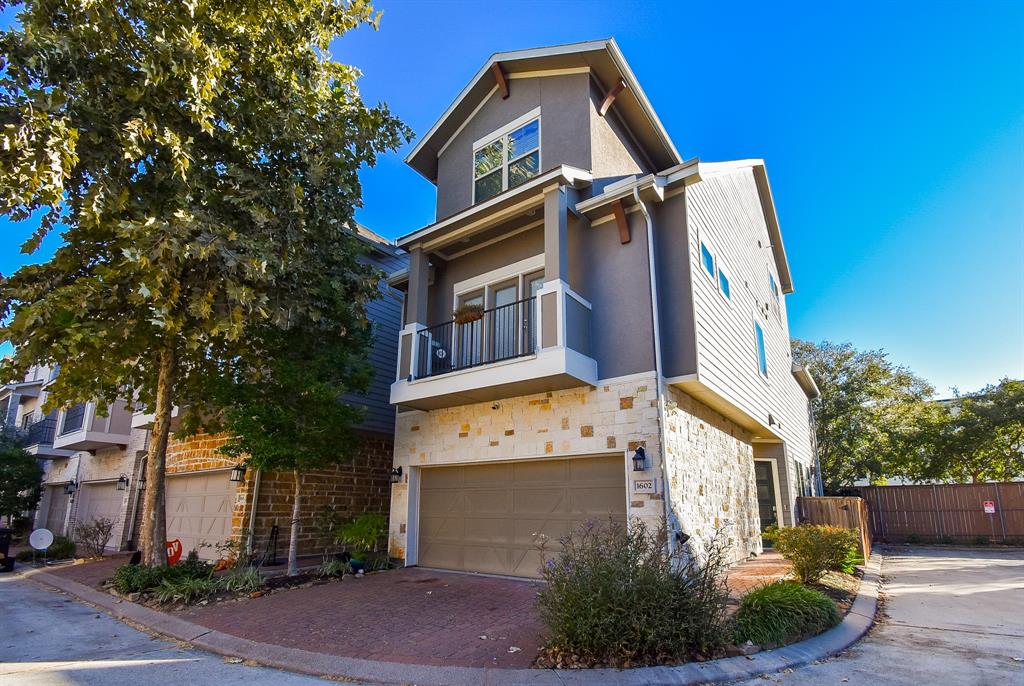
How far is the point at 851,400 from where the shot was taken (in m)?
24.3

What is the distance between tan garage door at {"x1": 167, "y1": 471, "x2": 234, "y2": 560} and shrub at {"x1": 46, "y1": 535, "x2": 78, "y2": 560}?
3.58m

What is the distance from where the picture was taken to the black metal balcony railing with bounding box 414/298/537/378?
9.84 metres

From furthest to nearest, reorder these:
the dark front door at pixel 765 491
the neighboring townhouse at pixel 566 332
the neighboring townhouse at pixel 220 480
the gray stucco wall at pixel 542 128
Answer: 1. the dark front door at pixel 765 491
2. the neighboring townhouse at pixel 220 480
3. the gray stucco wall at pixel 542 128
4. the neighboring townhouse at pixel 566 332

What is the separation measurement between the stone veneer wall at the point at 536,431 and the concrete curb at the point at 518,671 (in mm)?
2666

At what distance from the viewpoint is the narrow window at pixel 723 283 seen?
36.6 feet

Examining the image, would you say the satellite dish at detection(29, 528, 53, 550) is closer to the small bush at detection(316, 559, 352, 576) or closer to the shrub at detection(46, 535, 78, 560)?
the shrub at detection(46, 535, 78, 560)

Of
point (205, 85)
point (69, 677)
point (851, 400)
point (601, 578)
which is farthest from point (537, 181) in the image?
point (851, 400)

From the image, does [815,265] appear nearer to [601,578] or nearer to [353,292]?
[353,292]

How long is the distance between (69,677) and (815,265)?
77.4ft

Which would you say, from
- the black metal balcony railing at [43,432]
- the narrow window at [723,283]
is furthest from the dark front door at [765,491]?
the black metal balcony railing at [43,432]

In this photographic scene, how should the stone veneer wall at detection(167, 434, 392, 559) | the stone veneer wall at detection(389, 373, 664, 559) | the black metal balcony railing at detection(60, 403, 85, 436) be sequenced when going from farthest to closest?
the black metal balcony railing at detection(60, 403, 85, 436) → the stone veneer wall at detection(167, 434, 392, 559) → the stone veneer wall at detection(389, 373, 664, 559)

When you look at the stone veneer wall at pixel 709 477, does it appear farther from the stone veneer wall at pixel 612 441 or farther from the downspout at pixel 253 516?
the downspout at pixel 253 516

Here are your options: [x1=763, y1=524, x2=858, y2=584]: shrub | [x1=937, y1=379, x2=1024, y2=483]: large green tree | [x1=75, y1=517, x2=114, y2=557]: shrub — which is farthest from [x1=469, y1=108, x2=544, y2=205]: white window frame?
[x1=937, y1=379, x2=1024, y2=483]: large green tree

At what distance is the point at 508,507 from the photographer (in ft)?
32.1
